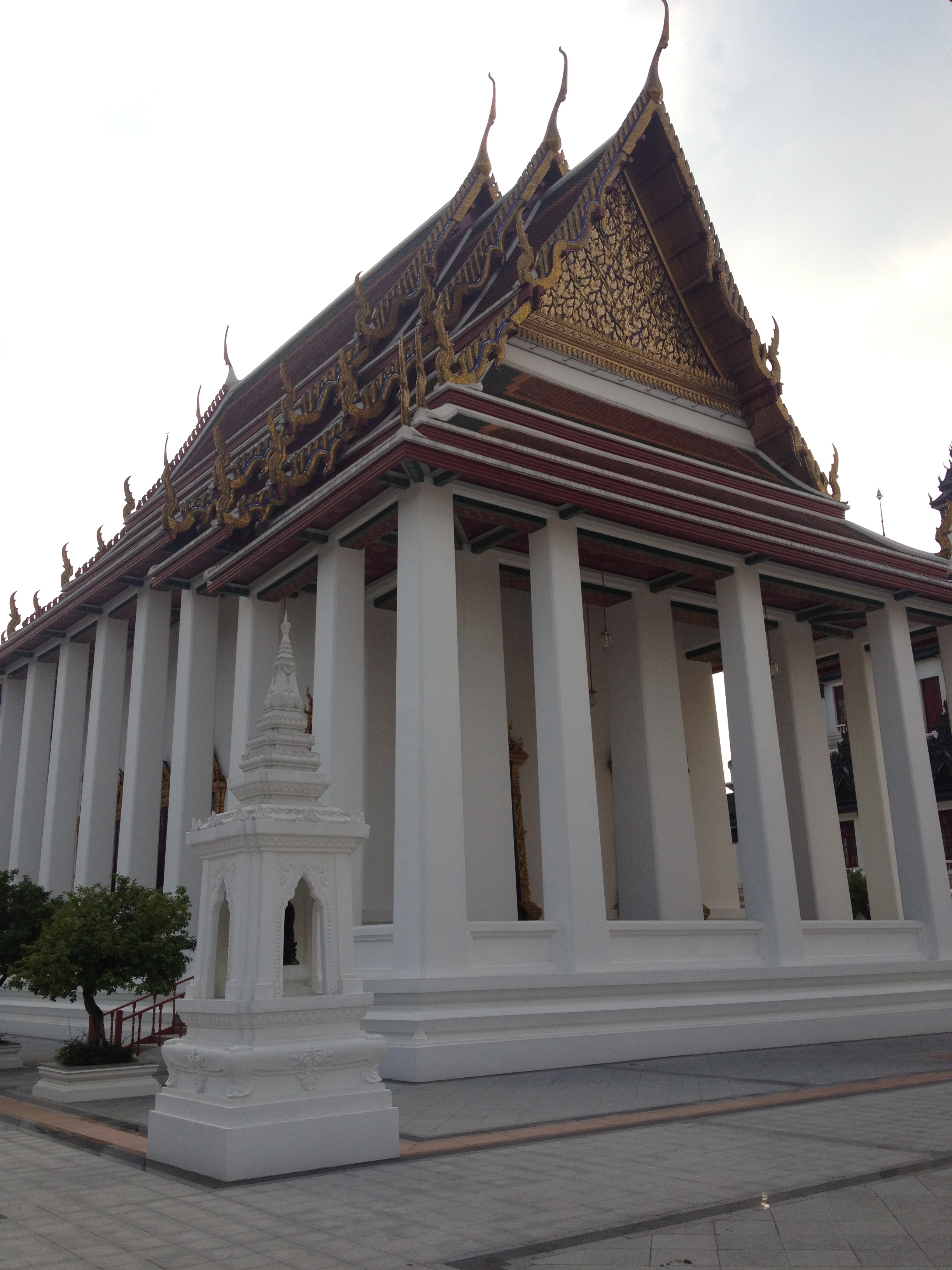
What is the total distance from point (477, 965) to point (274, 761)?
3.28 metres

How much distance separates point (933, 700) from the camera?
68.7 feet

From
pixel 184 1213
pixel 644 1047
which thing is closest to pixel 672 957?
pixel 644 1047

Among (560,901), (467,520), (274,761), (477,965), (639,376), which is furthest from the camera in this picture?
(639,376)

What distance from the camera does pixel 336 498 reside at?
930 centimetres

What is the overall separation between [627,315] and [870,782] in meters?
6.58

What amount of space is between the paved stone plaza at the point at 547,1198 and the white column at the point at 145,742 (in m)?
5.82

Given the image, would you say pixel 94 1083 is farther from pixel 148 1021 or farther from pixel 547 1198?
pixel 547 1198

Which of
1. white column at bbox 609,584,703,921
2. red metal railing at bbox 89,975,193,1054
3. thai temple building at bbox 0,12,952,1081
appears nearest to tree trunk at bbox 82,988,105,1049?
red metal railing at bbox 89,975,193,1054

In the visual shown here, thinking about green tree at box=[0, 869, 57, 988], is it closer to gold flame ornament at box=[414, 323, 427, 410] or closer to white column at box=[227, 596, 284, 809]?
white column at box=[227, 596, 284, 809]

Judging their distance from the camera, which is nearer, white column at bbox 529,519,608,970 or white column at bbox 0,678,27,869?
white column at bbox 529,519,608,970

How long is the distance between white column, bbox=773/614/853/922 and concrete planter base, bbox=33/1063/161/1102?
7763 millimetres

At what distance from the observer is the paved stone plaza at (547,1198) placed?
3430 mm

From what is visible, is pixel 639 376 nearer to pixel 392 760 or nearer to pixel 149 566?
pixel 392 760

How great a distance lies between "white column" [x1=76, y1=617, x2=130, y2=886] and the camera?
1298 centimetres
